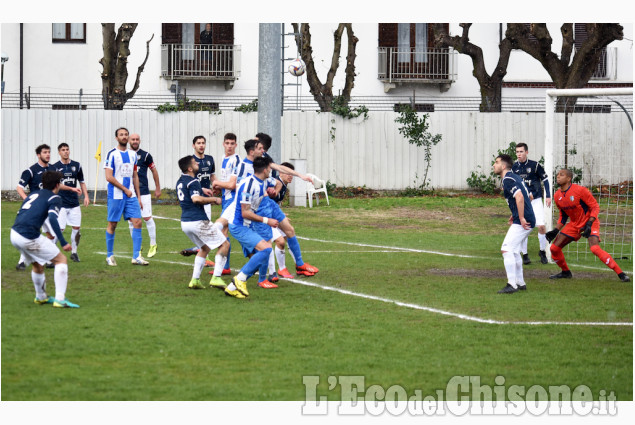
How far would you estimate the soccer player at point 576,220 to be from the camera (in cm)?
1302

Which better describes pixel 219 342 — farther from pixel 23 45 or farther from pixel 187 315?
pixel 23 45

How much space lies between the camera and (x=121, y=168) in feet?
45.8

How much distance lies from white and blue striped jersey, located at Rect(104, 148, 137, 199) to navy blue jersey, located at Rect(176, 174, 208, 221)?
235 centimetres

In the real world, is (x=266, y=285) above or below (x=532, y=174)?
below

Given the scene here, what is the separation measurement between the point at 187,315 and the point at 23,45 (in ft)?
99.4

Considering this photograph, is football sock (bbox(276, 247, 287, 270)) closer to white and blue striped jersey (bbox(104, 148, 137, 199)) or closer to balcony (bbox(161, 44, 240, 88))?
white and blue striped jersey (bbox(104, 148, 137, 199))

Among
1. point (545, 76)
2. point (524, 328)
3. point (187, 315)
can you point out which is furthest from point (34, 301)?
point (545, 76)

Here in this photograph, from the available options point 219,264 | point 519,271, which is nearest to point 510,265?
point 519,271

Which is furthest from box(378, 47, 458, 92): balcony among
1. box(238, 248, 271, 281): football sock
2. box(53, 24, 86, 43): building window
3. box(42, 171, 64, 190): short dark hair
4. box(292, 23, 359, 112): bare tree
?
box(42, 171, 64, 190): short dark hair

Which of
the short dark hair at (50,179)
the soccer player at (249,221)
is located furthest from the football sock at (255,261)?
the short dark hair at (50,179)

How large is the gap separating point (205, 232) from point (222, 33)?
89.8 feet

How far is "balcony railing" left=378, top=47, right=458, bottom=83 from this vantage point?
126ft

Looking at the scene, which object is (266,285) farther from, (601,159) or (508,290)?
(601,159)

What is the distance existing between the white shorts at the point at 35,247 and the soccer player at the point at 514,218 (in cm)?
587
